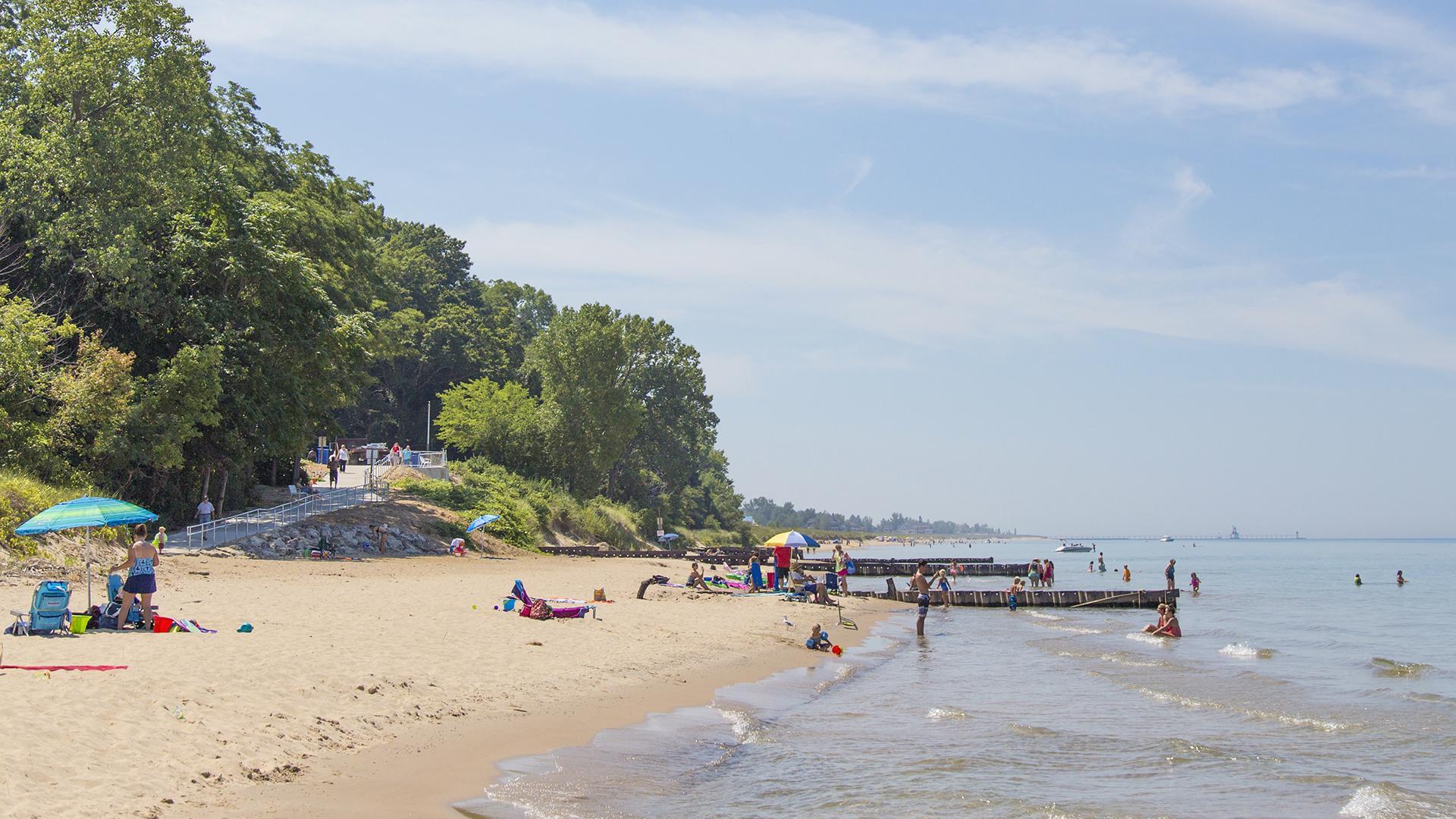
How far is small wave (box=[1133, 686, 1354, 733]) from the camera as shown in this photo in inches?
693

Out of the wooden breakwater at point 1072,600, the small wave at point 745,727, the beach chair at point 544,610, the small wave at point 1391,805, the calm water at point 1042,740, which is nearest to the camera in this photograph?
the calm water at point 1042,740

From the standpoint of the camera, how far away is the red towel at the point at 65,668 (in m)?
11.6

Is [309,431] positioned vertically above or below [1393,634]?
above

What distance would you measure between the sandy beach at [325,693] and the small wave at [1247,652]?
11972 millimetres

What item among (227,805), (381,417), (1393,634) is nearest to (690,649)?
(227,805)

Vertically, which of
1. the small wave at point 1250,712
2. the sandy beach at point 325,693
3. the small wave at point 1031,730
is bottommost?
the small wave at point 1250,712

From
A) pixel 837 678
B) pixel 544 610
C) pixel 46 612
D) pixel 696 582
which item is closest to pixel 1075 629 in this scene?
pixel 696 582

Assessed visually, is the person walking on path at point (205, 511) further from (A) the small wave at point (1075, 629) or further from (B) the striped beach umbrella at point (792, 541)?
(A) the small wave at point (1075, 629)

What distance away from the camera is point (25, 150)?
29359 mm

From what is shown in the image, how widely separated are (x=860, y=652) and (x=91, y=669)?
1715cm

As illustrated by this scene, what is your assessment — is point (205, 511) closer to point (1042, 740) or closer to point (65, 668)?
point (65, 668)

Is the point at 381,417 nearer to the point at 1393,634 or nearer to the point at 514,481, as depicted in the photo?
the point at 514,481

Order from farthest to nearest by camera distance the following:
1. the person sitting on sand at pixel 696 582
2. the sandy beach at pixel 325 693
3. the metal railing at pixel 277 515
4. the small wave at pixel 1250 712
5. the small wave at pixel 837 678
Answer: the person sitting on sand at pixel 696 582 < the metal railing at pixel 277 515 < the small wave at pixel 837 678 < the small wave at pixel 1250 712 < the sandy beach at pixel 325 693

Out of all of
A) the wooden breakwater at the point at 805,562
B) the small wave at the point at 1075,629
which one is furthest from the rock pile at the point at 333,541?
the small wave at the point at 1075,629
